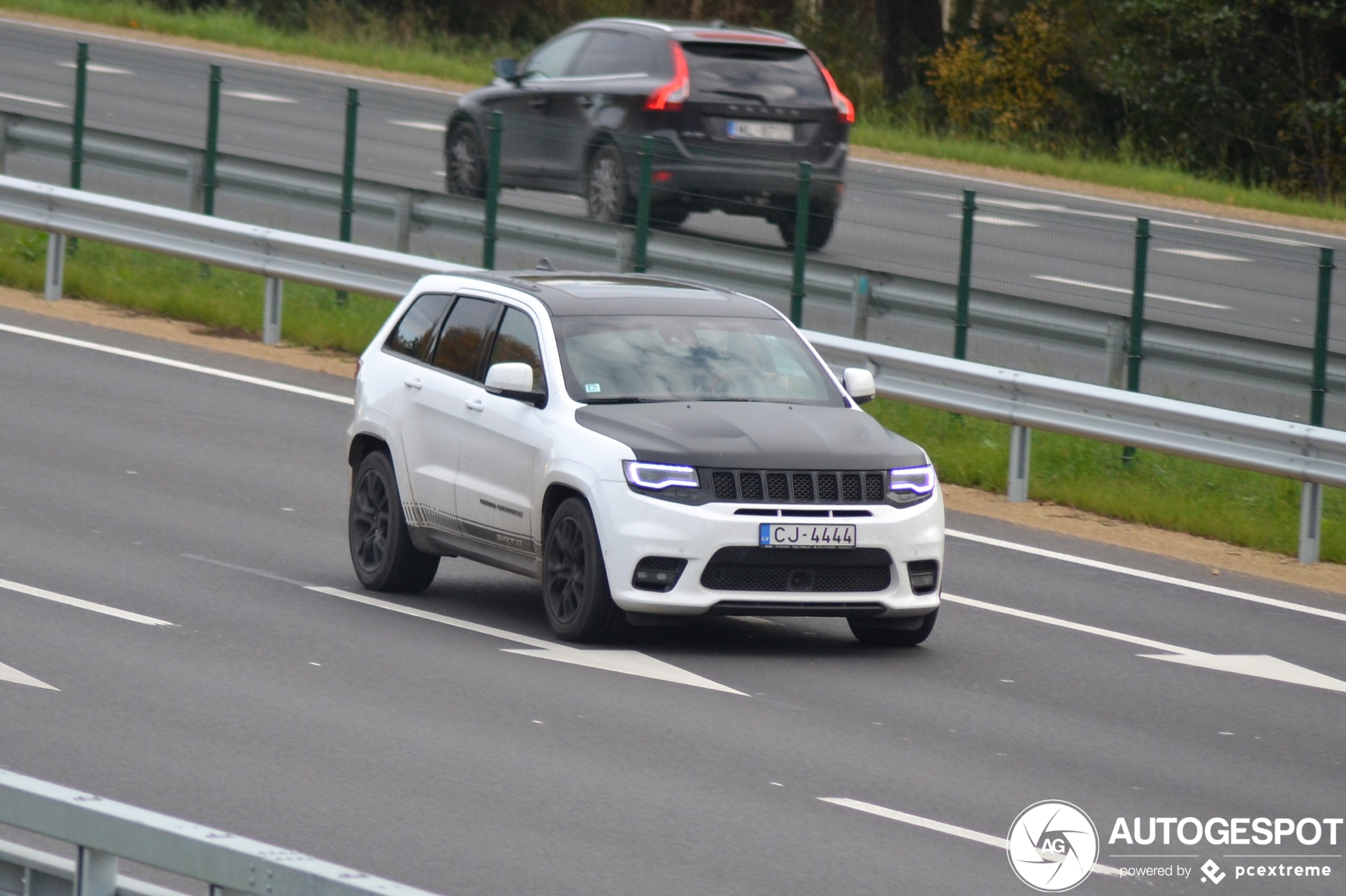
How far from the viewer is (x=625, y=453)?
10.1m

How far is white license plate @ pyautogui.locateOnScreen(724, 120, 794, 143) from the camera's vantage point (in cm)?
2167

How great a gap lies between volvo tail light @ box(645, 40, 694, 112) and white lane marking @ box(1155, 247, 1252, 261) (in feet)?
22.4

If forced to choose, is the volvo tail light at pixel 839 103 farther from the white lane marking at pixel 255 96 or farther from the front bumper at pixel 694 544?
the front bumper at pixel 694 544

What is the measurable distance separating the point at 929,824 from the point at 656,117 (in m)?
14.4

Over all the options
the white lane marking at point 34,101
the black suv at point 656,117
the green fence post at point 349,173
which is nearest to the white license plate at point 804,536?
the black suv at point 656,117

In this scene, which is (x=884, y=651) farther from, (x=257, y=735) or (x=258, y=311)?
(x=258, y=311)

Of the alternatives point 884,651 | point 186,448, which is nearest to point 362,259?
point 186,448

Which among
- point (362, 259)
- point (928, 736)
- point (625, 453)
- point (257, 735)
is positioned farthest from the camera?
point (362, 259)

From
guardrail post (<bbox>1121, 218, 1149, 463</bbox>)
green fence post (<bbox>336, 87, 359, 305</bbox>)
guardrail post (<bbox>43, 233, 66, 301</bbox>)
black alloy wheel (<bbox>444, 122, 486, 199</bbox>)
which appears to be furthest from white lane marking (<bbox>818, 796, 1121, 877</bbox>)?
guardrail post (<bbox>43, 233, 66, 301</bbox>)

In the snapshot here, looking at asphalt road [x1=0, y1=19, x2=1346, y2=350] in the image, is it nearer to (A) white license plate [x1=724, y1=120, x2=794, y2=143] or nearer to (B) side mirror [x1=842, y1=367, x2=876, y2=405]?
(A) white license plate [x1=724, y1=120, x2=794, y2=143]

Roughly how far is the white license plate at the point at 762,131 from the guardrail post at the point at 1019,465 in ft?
22.7

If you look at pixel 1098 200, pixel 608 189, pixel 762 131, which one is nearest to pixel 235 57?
pixel 1098 200

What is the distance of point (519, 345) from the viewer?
36.7 feet

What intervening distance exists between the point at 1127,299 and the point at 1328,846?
8737 millimetres
